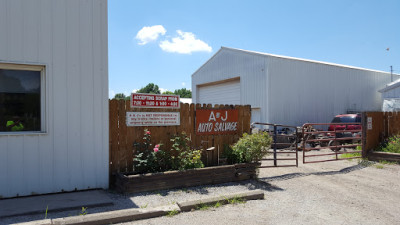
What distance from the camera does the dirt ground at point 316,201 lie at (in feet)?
16.2

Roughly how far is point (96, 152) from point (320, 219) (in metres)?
4.71

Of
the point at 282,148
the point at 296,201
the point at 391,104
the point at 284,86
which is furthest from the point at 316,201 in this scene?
the point at 391,104

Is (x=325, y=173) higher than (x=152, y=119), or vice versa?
(x=152, y=119)

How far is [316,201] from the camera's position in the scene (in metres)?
6.05

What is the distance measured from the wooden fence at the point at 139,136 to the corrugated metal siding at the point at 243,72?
10.3m

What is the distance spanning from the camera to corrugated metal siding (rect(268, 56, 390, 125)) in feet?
59.8

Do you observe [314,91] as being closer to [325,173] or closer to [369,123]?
[369,123]

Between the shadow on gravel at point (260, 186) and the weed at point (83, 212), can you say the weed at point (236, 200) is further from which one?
the weed at point (83, 212)

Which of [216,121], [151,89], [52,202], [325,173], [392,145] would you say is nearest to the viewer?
[52,202]

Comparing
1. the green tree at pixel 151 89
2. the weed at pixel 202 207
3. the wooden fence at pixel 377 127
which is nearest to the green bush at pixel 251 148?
the weed at pixel 202 207

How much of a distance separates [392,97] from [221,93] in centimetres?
1241

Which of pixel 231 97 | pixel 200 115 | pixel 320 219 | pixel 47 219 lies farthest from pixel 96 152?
pixel 231 97

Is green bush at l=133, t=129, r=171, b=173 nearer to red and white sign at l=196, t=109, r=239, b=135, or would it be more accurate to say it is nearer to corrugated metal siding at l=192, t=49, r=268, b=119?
red and white sign at l=196, t=109, r=239, b=135

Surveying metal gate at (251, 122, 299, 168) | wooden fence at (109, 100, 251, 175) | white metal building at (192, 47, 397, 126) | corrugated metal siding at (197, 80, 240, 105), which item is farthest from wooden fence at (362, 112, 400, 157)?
corrugated metal siding at (197, 80, 240, 105)
